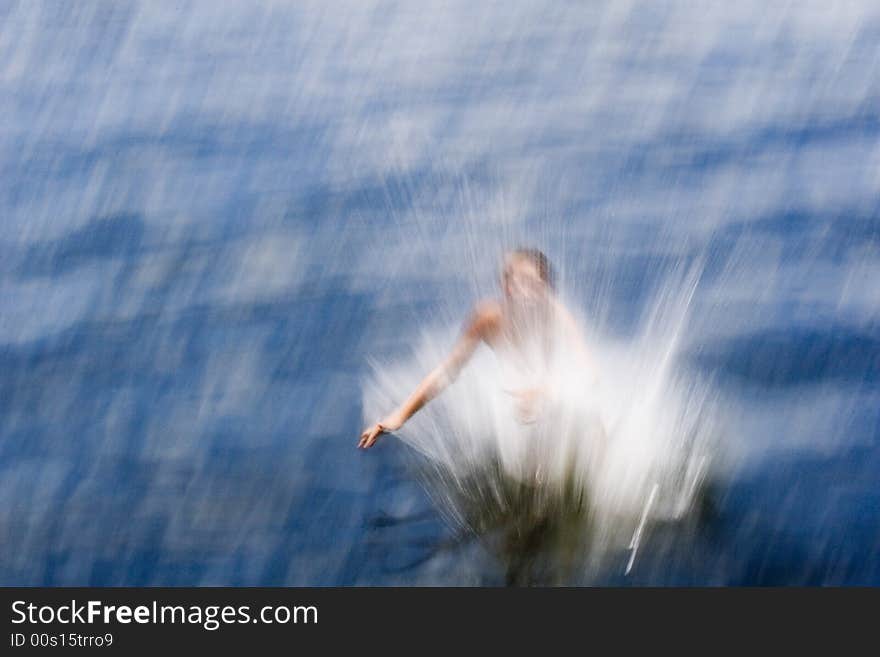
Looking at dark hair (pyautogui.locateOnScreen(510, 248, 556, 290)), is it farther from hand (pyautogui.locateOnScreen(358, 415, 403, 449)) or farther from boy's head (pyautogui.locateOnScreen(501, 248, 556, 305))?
hand (pyautogui.locateOnScreen(358, 415, 403, 449))

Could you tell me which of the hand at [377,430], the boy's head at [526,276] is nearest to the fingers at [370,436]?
the hand at [377,430]

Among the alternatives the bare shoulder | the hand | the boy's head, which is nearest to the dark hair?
the boy's head

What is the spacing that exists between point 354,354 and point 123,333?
0.69 metres

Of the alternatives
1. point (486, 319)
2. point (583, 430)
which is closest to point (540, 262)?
point (486, 319)

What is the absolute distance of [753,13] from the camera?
3.19m

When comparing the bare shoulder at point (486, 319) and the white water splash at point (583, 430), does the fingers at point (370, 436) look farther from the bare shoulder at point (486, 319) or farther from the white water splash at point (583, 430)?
the bare shoulder at point (486, 319)

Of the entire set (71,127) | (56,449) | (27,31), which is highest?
(27,31)

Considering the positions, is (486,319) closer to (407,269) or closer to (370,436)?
(407,269)

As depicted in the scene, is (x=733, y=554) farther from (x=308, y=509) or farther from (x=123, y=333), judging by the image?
(x=123, y=333)

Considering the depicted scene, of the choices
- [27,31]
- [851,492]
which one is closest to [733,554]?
[851,492]

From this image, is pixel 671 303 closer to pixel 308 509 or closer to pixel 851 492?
pixel 851 492

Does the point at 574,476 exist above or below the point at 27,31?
below

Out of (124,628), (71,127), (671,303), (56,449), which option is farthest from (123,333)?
(671,303)

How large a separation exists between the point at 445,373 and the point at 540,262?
427 millimetres
